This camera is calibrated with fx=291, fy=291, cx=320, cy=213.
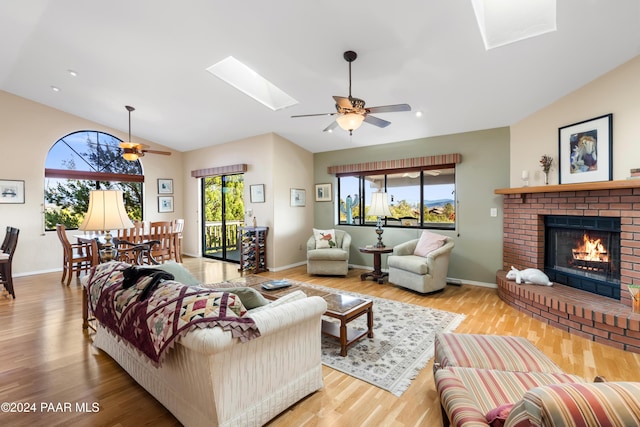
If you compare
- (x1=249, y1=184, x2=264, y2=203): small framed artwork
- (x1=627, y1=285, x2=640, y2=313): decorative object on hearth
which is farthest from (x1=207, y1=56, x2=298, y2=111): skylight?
(x1=627, y1=285, x2=640, y2=313): decorative object on hearth

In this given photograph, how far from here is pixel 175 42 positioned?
3293 mm

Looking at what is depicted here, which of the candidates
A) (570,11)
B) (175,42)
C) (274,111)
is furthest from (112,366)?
(570,11)

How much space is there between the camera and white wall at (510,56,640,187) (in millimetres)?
2834

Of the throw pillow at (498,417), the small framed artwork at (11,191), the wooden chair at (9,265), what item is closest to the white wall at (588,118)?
the throw pillow at (498,417)

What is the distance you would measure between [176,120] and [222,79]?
207 centimetres

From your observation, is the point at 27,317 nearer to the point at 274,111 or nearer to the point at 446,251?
the point at 274,111

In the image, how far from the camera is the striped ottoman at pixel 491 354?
5.46 ft

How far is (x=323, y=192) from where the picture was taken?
6348 millimetres

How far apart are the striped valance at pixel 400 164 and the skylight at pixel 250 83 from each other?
1.89m

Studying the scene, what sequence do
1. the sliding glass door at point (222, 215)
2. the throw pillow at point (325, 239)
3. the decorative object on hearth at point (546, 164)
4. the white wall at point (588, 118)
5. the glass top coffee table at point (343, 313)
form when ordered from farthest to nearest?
the sliding glass door at point (222, 215) < the throw pillow at point (325, 239) < the decorative object on hearth at point (546, 164) < the white wall at point (588, 118) < the glass top coffee table at point (343, 313)

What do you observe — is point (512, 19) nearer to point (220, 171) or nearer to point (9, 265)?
point (220, 171)

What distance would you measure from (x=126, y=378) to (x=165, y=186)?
231 inches

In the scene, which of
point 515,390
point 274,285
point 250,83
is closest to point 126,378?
point 274,285

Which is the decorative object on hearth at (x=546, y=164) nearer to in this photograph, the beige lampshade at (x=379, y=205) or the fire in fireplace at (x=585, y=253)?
the fire in fireplace at (x=585, y=253)
